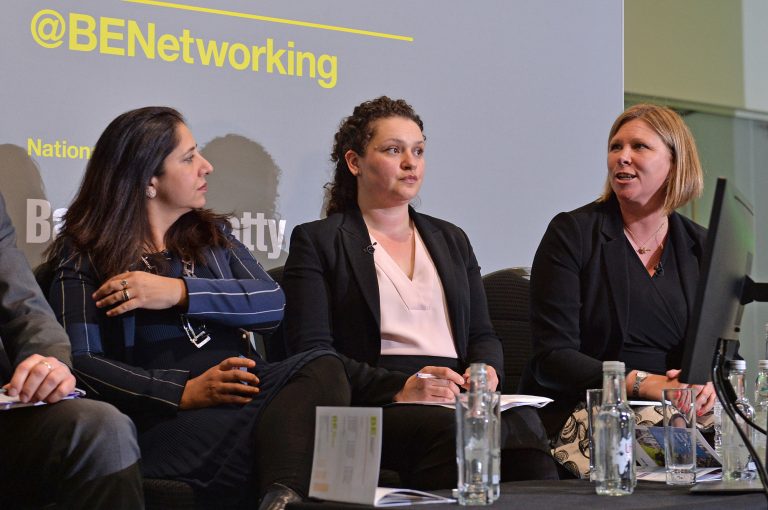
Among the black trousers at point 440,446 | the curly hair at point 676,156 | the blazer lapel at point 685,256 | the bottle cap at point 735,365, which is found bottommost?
the black trousers at point 440,446

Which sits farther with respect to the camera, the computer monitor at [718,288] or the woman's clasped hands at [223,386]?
the woman's clasped hands at [223,386]

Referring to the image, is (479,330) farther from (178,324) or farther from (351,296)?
(178,324)

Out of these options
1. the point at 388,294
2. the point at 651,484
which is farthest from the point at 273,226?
the point at 651,484

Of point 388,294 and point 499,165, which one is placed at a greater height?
point 499,165

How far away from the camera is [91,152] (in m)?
2.94

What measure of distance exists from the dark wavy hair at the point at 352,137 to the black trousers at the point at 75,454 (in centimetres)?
136

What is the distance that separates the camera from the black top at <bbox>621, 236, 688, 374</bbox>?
9.62 ft

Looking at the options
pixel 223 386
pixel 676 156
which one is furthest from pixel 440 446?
pixel 676 156

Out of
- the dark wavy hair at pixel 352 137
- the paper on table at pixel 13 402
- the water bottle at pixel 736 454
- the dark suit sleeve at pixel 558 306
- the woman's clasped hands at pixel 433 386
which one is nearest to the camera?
the water bottle at pixel 736 454

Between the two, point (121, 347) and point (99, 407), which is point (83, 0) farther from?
point (99, 407)

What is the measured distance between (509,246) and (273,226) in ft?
3.06

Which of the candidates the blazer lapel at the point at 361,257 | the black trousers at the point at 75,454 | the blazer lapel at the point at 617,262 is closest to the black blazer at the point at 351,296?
the blazer lapel at the point at 361,257

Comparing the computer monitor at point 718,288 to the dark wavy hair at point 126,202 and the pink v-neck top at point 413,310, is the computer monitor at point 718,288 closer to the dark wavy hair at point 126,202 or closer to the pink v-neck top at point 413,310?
the pink v-neck top at point 413,310

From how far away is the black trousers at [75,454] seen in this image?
76.9 inches
